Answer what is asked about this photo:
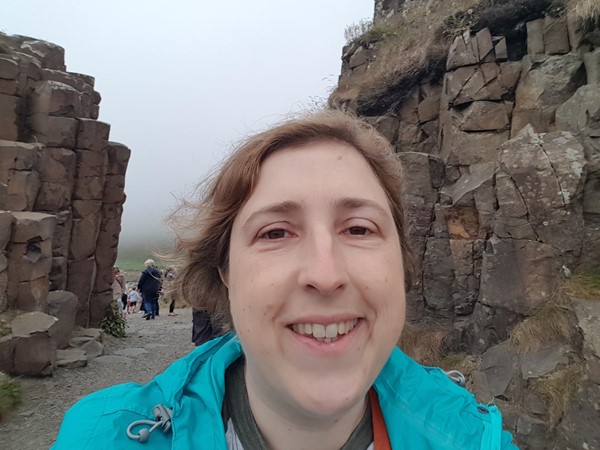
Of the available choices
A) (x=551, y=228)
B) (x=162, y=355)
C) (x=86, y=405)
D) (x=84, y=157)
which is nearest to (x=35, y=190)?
(x=84, y=157)

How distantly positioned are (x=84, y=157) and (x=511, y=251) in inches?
472

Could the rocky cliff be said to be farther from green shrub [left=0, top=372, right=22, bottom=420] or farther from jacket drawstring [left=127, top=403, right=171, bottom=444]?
green shrub [left=0, top=372, right=22, bottom=420]

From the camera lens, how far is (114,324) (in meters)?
13.0

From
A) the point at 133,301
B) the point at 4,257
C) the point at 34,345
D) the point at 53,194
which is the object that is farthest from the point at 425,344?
the point at 133,301

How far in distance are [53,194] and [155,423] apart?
464 inches

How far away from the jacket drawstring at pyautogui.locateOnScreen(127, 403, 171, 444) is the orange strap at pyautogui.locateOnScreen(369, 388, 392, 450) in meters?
0.82

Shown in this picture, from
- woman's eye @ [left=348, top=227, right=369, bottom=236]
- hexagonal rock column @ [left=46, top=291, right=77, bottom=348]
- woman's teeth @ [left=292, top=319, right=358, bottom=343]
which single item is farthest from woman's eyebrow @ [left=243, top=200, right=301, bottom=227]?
hexagonal rock column @ [left=46, top=291, right=77, bottom=348]

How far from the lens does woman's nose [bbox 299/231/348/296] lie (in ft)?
4.30

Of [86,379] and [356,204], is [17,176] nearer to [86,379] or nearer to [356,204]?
[86,379]

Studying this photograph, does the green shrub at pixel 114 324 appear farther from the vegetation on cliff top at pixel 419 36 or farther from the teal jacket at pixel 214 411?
the teal jacket at pixel 214 411

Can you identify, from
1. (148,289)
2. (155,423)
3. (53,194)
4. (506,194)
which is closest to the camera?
(155,423)

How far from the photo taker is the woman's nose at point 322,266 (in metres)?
1.31

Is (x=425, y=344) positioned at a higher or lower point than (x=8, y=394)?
higher

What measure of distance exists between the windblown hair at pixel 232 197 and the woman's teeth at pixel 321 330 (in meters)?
0.60
